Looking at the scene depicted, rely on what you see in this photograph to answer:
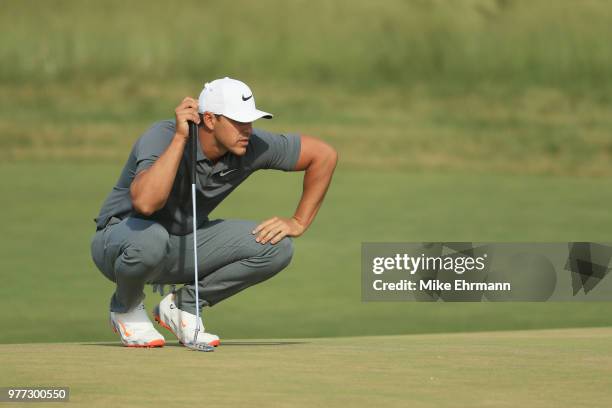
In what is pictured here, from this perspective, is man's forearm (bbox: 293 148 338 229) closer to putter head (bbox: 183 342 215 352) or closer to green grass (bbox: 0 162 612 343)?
putter head (bbox: 183 342 215 352)

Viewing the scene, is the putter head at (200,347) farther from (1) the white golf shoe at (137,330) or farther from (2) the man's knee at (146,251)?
(2) the man's knee at (146,251)

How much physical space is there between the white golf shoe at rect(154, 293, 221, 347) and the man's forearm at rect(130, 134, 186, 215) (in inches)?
20.0

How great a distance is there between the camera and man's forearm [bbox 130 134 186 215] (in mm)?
4371

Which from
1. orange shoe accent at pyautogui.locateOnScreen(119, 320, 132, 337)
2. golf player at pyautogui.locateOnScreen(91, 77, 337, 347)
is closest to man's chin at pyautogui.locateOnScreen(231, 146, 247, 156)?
golf player at pyautogui.locateOnScreen(91, 77, 337, 347)

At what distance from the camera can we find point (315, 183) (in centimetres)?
506

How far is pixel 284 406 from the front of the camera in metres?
3.31

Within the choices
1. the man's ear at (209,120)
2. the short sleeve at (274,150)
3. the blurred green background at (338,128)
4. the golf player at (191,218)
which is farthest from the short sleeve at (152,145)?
the blurred green background at (338,128)

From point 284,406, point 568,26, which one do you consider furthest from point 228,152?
point 568,26

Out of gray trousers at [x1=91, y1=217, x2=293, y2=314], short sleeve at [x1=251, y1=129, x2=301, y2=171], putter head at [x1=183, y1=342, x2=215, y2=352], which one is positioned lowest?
putter head at [x1=183, y1=342, x2=215, y2=352]

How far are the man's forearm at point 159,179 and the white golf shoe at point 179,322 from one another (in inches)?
20.0

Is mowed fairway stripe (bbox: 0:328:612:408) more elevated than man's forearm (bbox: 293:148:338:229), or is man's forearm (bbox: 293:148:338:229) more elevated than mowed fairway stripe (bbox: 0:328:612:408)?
man's forearm (bbox: 293:148:338:229)

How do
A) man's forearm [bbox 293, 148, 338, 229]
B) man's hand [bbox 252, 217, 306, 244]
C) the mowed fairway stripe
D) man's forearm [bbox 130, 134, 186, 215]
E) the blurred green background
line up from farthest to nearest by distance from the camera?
the blurred green background → man's forearm [bbox 293, 148, 338, 229] → man's hand [bbox 252, 217, 306, 244] → man's forearm [bbox 130, 134, 186, 215] → the mowed fairway stripe

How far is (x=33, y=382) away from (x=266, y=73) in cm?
1212

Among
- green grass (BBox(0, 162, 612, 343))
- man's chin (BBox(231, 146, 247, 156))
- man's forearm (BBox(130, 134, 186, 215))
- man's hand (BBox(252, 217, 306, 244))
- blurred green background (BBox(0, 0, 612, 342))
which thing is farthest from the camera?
blurred green background (BBox(0, 0, 612, 342))
